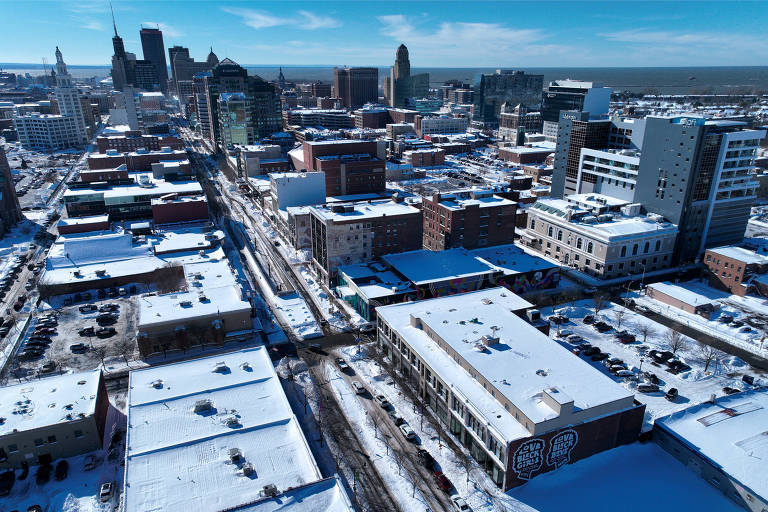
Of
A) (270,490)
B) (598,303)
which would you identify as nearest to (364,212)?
(598,303)

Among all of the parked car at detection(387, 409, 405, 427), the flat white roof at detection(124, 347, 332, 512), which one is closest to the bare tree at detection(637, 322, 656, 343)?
the parked car at detection(387, 409, 405, 427)

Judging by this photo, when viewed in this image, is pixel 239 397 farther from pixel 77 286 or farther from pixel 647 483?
pixel 77 286

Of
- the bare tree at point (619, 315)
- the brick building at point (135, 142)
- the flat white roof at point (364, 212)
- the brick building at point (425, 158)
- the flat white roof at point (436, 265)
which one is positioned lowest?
the bare tree at point (619, 315)

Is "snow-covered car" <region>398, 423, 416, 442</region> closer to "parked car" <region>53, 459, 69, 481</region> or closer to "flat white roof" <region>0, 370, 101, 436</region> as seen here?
"flat white roof" <region>0, 370, 101, 436</region>

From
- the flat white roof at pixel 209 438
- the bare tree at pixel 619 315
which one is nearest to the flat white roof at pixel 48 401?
Answer: the flat white roof at pixel 209 438

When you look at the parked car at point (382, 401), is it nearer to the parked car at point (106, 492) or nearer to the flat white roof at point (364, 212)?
the parked car at point (106, 492)

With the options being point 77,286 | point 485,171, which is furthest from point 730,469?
point 485,171

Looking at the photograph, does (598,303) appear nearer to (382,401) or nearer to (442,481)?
(382,401)
